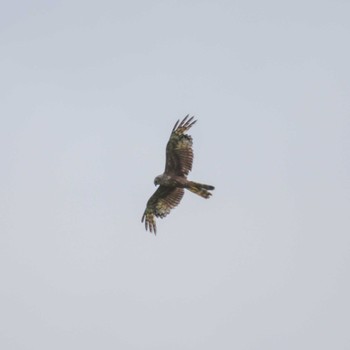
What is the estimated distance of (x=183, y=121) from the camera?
50.2m

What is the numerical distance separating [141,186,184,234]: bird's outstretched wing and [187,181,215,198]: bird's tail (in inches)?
60.9

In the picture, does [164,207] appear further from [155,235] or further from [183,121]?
[183,121]

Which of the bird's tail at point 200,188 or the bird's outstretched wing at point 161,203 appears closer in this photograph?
the bird's tail at point 200,188

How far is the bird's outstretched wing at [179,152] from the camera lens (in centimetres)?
4962

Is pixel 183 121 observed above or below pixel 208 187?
above

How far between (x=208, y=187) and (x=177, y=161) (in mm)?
2605

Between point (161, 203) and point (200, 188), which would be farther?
point (161, 203)

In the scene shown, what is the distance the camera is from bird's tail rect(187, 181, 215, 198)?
48.2 meters

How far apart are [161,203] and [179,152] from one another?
3.36 metres

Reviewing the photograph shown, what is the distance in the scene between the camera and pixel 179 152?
49.7 m

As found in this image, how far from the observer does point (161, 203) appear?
51.6m

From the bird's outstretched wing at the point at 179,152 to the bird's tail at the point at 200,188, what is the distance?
2.63 ft

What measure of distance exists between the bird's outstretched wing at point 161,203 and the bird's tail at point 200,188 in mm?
1546

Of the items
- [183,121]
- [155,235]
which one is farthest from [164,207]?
[183,121]
